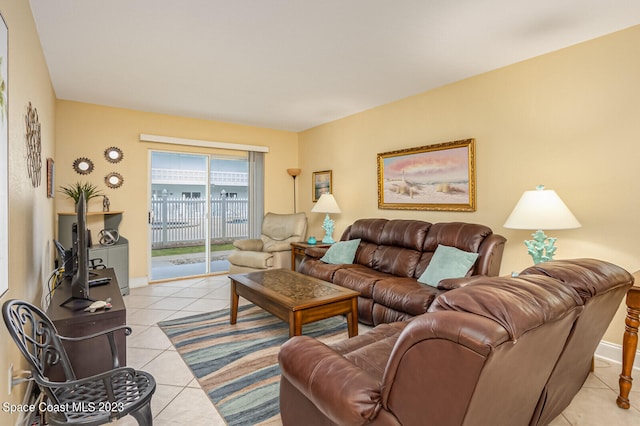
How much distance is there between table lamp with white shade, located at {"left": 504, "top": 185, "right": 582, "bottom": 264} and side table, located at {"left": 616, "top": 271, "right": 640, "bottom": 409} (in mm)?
583

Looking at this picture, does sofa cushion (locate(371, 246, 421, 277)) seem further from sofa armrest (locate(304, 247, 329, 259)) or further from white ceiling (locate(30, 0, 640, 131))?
white ceiling (locate(30, 0, 640, 131))

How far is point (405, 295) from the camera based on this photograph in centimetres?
286

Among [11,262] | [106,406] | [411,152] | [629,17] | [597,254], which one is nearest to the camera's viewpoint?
[106,406]

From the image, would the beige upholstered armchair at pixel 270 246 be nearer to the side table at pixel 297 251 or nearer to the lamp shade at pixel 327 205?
the side table at pixel 297 251

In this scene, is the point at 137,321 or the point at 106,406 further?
the point at 137,321

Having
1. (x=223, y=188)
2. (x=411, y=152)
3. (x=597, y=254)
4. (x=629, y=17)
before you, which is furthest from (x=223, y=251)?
(x=629, y=17)

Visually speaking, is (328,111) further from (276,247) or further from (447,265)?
(447,265)

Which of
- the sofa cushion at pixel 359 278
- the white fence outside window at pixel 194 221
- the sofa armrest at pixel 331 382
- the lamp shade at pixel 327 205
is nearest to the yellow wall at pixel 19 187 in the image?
the sofa armrest at pixel 331 382

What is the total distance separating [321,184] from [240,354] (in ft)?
11.5

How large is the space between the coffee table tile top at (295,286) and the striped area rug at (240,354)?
0.44 meters

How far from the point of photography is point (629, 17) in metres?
2.35

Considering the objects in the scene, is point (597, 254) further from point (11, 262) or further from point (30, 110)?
point (30, 110)

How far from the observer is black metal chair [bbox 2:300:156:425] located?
4.07 ft

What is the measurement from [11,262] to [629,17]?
13.7 feet
